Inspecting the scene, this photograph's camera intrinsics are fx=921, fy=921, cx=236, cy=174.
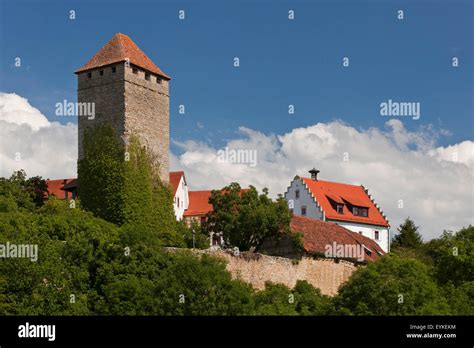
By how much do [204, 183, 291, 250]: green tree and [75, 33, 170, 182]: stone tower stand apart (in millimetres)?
4250

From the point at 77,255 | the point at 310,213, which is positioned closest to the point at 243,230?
the point at 77,255

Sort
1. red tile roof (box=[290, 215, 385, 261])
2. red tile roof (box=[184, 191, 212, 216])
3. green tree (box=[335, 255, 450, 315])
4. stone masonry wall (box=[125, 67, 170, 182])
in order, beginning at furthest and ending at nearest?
1. red tile roof (box=[184, 191, 212, 216])
2. red tile roof (box=[290, 215, 385, 261])
3. stone masonry wall (box=[125, 67, 170, 182])
4. green tree (box=[335, 255, 450, 315])

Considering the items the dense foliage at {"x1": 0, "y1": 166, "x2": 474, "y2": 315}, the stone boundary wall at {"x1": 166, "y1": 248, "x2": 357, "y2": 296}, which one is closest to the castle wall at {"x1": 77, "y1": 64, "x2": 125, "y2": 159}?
the dense foliage at {"x1": 0, "y1": 166, "x2": 474, "y2": 315}

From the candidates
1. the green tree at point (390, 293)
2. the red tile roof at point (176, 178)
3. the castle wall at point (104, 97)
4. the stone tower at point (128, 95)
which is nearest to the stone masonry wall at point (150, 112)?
the stone tower at point (128, 95)

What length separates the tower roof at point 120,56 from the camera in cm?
4716

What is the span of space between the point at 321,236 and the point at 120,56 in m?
13.9

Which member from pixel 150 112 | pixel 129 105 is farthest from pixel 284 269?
pixel 129 105

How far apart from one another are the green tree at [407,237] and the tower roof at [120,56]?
27.3m

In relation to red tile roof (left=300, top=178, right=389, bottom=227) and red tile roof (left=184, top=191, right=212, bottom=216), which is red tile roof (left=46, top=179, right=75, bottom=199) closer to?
red tile roof (left=184, top=191, right=212, bottom=216)

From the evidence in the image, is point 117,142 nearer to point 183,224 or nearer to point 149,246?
point 183,224

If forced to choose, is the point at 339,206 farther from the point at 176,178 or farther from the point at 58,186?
the point at 58,186

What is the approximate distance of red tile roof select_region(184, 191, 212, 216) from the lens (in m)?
65.9

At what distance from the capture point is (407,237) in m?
68.5
